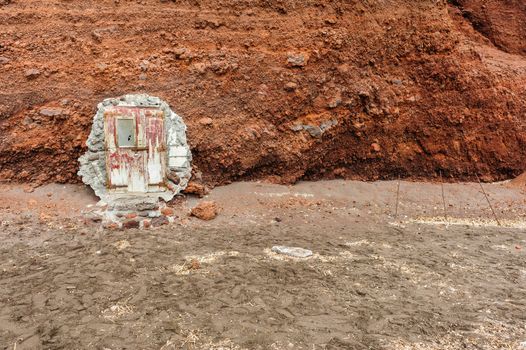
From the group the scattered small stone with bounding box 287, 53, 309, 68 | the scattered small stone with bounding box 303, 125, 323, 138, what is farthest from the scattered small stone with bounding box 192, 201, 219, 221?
the scattered small stone with bounding box 287, 53, 309, 68

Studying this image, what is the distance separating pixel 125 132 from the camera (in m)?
6.49

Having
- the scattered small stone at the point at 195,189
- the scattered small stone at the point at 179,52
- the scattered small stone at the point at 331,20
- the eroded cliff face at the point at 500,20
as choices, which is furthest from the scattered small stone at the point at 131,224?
the eroded cliff face at the point at 500,20

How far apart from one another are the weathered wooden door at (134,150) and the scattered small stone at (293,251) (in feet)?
7.84

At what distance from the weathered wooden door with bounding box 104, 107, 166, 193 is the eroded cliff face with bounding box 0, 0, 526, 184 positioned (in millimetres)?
521

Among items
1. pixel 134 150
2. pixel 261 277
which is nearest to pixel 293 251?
pixel 261 277

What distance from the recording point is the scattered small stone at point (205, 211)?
20.7 ft

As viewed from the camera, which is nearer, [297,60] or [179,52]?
[179,52]

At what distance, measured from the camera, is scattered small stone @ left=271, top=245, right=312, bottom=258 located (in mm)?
4965

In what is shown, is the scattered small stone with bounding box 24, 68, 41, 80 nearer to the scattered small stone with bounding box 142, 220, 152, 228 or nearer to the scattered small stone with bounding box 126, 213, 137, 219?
the scattered small stone with bounding box 126, 213, 137, 219

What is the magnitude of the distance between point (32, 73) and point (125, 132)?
1718mm

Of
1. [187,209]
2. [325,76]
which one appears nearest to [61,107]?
[187,209]

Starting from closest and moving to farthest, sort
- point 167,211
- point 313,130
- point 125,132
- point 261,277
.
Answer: point 261,277, point 167,211, point 125,132, point 313,130

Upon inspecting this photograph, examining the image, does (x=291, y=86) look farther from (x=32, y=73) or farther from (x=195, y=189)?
(x=32, y=73)

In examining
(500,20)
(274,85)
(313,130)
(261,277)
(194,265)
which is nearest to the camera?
(261,277)
